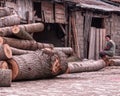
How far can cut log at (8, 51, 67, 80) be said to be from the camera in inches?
407

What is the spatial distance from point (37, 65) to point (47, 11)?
936 cm

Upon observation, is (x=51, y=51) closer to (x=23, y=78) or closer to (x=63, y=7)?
(x=23, y=78)

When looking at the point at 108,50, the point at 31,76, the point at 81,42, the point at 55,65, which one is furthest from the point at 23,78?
the point at 81,42

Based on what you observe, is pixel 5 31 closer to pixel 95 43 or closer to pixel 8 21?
pixel 8 21

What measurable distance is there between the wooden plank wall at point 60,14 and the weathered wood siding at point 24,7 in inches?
86.4

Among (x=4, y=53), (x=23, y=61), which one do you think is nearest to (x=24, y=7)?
(x=23, y=61)

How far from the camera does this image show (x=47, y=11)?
65.8 feet

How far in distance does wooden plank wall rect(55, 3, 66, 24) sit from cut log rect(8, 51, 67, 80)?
9.43 metres

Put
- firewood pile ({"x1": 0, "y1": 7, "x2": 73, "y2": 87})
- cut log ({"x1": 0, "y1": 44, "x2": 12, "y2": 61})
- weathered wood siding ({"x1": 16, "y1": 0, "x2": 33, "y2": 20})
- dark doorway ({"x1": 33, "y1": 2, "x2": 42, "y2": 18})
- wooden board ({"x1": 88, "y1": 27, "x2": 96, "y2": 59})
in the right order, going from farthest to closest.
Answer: wooden board ({"x1": 88, "y1": 27, "x2": 96, "y2": 59}) < dark doorway ({"x1": 33, "y1": 2, "x2": 42, "y2": 18}) < weathered wood siding ({"x1": 16, "y1": 0, "x2": 33, "y2": 20}) < cut log ({"x1": 0, "y1": 44, "x2": 12, "y2": 61}) < firewood pile ({"x1": 0, "y1": 7, "x2": 73, "y2": 87})

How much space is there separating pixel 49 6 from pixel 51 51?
913 cm

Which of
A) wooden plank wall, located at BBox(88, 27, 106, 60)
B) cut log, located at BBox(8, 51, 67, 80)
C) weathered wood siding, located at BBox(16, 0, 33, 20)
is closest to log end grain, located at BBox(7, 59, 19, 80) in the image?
cut log, located at BBox(8, 51, 67, 80)

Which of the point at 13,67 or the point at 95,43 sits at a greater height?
the point at 13,67

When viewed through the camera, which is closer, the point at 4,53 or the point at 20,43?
the point at 4,53

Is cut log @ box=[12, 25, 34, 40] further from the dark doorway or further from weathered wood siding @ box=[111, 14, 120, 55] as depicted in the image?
weathered wood siding @ box=[111, 14, 120, 55]
